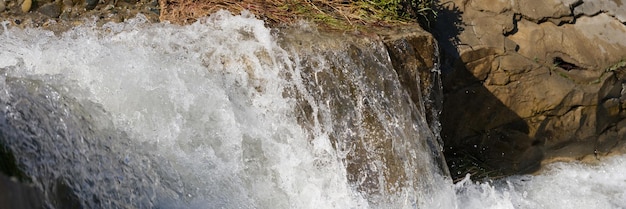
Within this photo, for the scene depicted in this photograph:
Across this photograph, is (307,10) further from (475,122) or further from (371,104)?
(475,122)

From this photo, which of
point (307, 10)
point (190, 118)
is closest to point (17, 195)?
point (190, 118)

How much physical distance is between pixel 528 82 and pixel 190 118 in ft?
8.51

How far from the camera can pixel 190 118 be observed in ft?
12.2

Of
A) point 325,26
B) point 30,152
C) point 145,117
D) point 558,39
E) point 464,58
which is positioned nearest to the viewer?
point 30,152

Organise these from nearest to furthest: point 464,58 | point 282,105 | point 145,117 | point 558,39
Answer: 1. point 145,117
2. point 282,105
3. point 464,58
4. point 558,39

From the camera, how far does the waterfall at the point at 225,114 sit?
126 inches

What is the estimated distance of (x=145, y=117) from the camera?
3.58m

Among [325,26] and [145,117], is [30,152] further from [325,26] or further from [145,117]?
[325,26]

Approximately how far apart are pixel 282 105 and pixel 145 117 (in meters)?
0.66

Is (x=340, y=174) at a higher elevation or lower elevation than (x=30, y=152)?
lower

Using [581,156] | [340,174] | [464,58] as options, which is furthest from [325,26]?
[581,156]

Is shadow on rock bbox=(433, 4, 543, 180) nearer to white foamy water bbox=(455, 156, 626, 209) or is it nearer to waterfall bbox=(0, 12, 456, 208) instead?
white foamy water bbox=(455, 156, 626, 209)

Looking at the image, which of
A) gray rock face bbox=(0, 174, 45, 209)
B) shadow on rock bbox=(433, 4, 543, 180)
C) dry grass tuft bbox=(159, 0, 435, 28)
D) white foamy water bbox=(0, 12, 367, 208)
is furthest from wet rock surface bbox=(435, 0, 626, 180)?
gray rock face bbox=(0, 174, 45, 209)

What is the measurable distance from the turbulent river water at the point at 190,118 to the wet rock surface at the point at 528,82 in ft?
3.29
